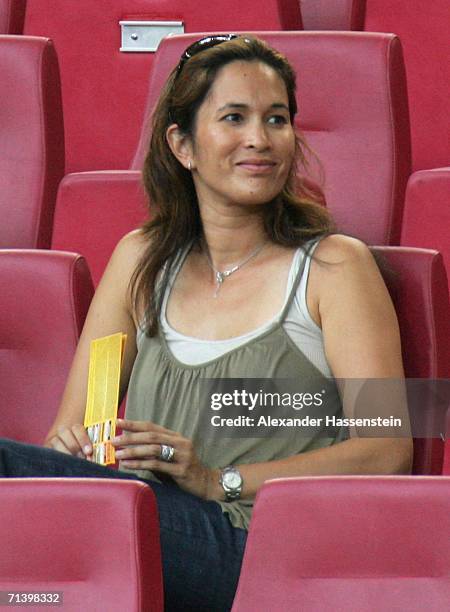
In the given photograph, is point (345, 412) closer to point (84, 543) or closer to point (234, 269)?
point (234, 269)

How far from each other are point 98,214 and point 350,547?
478mm

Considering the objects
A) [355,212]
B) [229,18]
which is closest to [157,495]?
[355,212]

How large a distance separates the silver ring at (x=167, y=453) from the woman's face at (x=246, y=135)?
0.16m

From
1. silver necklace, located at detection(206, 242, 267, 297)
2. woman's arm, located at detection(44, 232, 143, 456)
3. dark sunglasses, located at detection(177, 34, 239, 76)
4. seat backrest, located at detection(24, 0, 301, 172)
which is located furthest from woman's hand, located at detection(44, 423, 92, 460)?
seat backrest, located at detection(24, 0, 301, 172)

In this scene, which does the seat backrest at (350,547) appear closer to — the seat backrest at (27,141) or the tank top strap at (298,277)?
the tank top strap at (298,277)

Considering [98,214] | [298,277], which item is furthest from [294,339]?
[98,214]

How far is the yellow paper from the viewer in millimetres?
733

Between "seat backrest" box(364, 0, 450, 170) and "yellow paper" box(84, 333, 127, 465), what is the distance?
19.0 inches

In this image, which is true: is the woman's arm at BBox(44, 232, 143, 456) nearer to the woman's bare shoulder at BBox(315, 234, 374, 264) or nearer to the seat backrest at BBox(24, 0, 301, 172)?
the woman's bare shoulder at BBox(315, 234, 374, 264)

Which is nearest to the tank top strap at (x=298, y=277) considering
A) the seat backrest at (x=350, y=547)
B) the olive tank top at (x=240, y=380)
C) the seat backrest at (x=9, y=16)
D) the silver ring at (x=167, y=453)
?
the olive tank top at (x=240, y=380)

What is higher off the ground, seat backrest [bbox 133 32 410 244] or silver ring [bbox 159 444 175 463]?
seat backrest [bbox 133 32 410 244]

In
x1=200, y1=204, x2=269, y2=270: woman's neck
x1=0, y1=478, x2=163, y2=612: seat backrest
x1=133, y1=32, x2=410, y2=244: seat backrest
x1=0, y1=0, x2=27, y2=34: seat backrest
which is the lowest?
x1=0, y1=478, x2=163, y2=612: seat backrest

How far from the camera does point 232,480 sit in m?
0.77

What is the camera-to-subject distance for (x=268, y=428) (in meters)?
0.80
